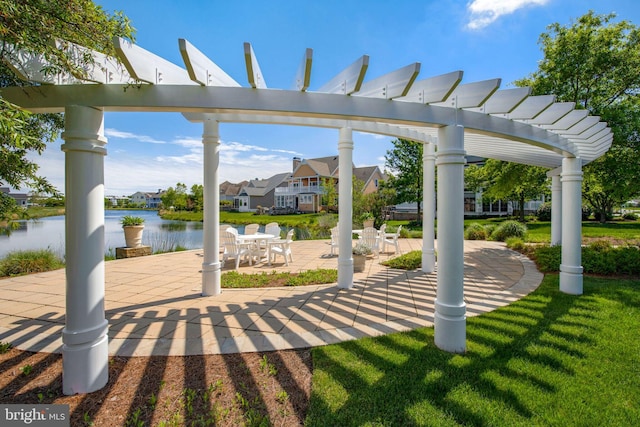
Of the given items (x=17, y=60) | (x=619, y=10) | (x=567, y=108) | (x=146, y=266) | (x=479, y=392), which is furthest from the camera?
(x=619, y=10)

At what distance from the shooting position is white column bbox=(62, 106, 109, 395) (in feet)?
7.73

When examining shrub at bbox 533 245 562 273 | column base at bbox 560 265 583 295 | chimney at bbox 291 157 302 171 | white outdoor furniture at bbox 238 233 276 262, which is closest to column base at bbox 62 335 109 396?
white outdoor furniture at bbox 238 233 276 262

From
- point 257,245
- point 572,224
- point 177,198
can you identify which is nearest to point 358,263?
point 257,245

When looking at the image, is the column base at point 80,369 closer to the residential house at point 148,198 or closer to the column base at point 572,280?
the column base at point 572,280

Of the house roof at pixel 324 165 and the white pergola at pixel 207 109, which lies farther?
the house roof at pixel 324 165

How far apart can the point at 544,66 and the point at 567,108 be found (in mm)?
7156

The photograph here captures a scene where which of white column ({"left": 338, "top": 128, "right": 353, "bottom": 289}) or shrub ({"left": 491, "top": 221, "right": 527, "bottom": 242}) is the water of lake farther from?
shrub ({"left": 491, "top": 221, "right": 527, "bottom": 242})

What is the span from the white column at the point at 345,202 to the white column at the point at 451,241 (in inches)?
81.7

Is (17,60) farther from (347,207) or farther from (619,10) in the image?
(619,10)

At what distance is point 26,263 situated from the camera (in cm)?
688

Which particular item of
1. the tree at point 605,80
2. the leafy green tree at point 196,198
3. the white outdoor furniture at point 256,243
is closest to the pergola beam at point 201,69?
the white outdoor furniture at point 256,243

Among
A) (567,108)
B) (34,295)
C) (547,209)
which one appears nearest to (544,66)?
(567,108)

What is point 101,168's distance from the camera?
8.26ft

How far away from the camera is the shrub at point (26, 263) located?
21.9 feet
